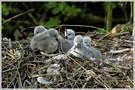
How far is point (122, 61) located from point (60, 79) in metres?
0.88

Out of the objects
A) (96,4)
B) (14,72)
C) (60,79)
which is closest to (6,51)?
(14,72)

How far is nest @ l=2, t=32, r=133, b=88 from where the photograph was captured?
6.41 meters

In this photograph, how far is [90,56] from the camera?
684 cm

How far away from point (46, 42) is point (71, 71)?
77cm

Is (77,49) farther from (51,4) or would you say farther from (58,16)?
(58,16)

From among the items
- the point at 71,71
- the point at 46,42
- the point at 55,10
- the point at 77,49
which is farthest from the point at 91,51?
the point at 55,10

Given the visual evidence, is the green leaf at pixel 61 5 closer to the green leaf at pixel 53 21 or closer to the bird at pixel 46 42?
the green leaf at pixel 53 21

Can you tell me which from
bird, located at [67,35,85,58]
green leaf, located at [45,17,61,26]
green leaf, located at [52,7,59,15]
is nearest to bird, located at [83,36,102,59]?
bird, located at [67,35,85,58]

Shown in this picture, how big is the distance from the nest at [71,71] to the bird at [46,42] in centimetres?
9

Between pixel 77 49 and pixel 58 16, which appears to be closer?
pixel 77 49

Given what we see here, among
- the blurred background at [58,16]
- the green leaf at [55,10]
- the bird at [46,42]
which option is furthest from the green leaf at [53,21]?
the bird at [46,42]

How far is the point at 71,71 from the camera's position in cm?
653

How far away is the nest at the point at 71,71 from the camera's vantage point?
252 inches

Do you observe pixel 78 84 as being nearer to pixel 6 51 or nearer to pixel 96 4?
pixel 6 51
